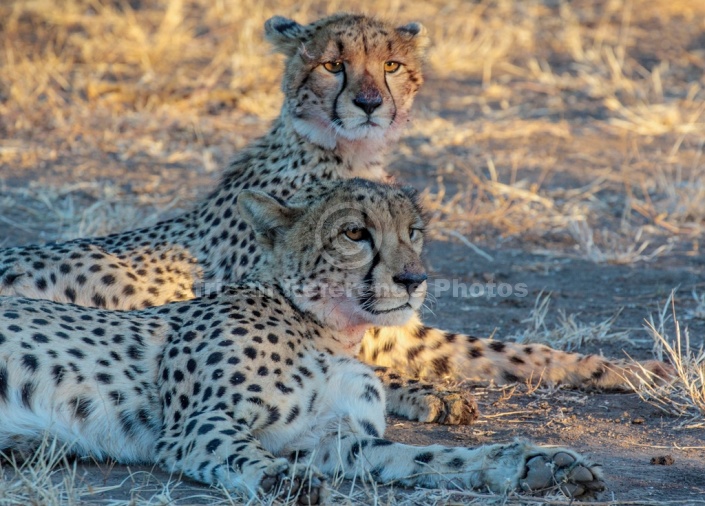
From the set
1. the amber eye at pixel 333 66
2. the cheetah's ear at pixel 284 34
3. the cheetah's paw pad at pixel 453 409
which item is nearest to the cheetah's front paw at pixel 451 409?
the cheetah's paw pad at pixel 453 409

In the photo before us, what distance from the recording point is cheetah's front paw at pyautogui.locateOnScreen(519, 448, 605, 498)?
116 inches

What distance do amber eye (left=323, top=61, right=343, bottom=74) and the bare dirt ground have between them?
1264 millimetres

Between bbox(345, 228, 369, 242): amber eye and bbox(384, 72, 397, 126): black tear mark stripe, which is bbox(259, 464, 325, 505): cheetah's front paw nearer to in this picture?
bbox(345, 228, 369, 242): amber eye

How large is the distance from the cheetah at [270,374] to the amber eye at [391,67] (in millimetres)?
1048

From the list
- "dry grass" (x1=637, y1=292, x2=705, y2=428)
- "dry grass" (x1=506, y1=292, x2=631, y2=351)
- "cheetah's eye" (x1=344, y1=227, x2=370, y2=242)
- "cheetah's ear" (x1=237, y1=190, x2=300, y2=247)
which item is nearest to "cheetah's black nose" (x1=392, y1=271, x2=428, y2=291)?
"cheetah's eye" (x1=344, y1=227, x2=370, y2=242)

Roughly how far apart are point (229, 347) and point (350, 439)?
17.8 inches

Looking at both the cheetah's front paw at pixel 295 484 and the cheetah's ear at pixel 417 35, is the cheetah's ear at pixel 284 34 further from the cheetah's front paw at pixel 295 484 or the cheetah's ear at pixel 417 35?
the cheetah's front paw at pixel 295 484

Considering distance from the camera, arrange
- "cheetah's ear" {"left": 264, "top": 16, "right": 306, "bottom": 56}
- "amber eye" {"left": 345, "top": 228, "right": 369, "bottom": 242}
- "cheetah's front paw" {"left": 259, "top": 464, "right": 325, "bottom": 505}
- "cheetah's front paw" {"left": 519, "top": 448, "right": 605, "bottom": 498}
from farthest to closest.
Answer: "cheetah's ear" {"left": 264, "top": 16, "right": 306, "bottom": 56}
"amber eye" {"left": 345, "top": 228, "right": 369, "bottom": 242}
"cheetah's front paw" {"left": 519, "top": 448, "right": 605, "bottom": 498}
"cheetah's front paw" {"left": 259, "top": 464, "right": 325, "bottom": 505}

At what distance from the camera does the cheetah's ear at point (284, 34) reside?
484 centimetres

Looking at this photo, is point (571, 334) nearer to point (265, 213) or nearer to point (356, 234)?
point (356, 234)

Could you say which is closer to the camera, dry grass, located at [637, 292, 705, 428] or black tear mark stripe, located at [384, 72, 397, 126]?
dry grass, located at [637, 292, 705, 428]

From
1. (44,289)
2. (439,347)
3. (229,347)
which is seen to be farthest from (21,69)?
(229,347)

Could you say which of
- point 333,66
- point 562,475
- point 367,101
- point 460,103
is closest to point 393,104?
point 367,101

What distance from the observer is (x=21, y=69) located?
7.99 metres
